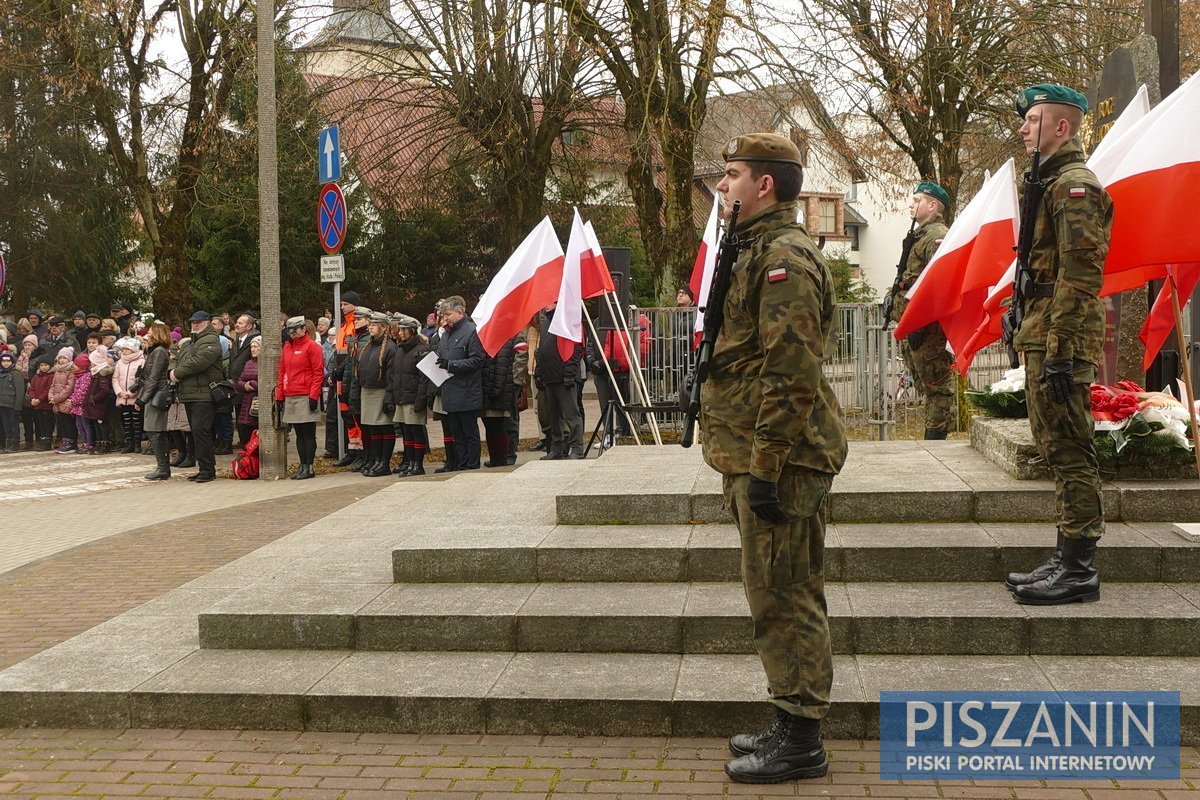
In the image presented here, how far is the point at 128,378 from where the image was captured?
57.7ft

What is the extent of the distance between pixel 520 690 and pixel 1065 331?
9.67 feet

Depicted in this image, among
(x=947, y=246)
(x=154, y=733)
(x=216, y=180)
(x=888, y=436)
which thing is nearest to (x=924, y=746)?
(x=154, y=733)

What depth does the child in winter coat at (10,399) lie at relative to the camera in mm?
19516

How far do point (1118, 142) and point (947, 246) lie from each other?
165cm

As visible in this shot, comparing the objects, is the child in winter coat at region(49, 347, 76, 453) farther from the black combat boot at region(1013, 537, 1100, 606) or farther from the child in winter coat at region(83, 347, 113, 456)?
the black combat boot at region(1013, 537, 1100, 606)

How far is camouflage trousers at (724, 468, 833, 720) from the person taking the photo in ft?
14.7

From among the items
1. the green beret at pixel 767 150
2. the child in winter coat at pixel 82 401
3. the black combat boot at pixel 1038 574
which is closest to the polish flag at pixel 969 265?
the black combat boot at pixel 1038 574

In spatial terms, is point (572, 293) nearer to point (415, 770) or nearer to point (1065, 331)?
point (1065, 331)

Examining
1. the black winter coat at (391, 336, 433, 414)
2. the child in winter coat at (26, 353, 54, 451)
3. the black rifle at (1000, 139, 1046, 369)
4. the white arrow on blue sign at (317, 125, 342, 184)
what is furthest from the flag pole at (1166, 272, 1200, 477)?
the child in winter coat at (26, 353, 54, 451)

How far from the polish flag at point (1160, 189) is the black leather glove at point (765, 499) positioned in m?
2.88

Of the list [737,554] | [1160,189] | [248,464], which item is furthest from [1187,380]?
[248,464]

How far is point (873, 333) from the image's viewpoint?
13891 mm

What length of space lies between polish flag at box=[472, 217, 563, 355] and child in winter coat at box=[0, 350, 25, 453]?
1153 centimetres

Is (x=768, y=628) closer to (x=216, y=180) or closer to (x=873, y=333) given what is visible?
(x=873, y=333)
